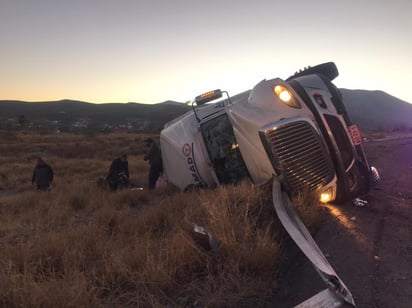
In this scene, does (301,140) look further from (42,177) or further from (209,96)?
(42,177)

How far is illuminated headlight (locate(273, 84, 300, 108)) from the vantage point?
5.61 metres

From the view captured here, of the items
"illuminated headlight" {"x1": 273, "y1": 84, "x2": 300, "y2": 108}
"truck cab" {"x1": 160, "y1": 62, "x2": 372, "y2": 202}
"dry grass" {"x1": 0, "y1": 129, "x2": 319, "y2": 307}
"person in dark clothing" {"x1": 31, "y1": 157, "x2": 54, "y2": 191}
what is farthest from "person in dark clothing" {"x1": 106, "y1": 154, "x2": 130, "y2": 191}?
"illuminated headlight" {"x1": 273, "y1": 84, "x2": 300, "y2": 108}

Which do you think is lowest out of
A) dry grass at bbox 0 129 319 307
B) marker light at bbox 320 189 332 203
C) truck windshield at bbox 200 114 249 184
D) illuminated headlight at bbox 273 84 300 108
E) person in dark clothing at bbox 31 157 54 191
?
person in dark clothing at bbox 31 157 54 191

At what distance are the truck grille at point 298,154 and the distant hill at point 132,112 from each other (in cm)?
6964

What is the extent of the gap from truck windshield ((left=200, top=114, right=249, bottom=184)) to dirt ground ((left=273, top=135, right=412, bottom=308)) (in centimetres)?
189

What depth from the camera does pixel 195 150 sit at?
7.62 m

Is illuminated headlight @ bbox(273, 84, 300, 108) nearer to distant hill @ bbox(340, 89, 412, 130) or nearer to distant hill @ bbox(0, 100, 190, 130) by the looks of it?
distant hill @ bbox(0, 100, 190, 130)

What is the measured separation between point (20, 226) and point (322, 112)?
5490 mm

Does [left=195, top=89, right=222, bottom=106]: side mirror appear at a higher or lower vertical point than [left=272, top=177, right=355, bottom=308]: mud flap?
higher

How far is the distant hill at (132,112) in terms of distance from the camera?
100625 mm

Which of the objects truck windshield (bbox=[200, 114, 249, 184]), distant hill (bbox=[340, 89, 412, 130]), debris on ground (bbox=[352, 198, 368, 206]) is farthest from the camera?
distant hill (bbox=[340, 89, 412, 130])

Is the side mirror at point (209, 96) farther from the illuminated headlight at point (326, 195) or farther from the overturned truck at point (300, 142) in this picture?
the illuminated headlight at point (326, 195)

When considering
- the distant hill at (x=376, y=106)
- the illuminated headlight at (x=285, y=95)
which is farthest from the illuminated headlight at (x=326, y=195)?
the distant hill at (x=376, y=106)

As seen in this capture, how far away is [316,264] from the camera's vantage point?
3037mm
